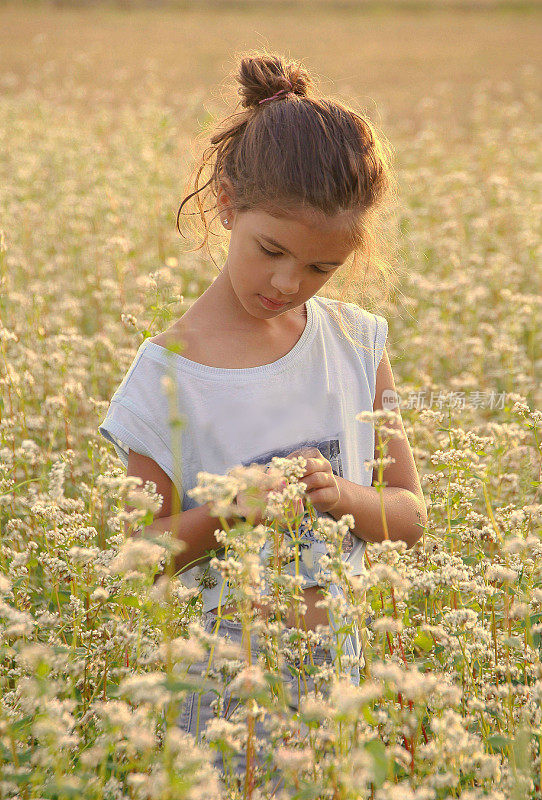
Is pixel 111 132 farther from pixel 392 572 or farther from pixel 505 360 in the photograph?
pixel 392 572

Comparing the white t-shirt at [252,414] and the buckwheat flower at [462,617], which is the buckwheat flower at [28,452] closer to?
the white t-shirt at [252,414]

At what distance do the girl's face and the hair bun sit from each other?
42 centimetres

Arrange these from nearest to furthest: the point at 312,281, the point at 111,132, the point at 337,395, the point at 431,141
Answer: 1. the point at 312,281
2. the point at 337,395
3. the point at 431,141
4. the point at 111,132

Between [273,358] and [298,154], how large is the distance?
1.92 feet

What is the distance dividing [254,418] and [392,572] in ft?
2.98

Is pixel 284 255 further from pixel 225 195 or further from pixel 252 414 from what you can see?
pixel 252 414

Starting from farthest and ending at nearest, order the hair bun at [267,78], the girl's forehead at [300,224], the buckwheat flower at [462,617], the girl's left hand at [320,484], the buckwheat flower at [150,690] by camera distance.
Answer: the hair bun at [267,78] → the girl's forehead at [300,224] → the girl's left hand at [320,484] → the buckwheat flower at [462,617] → the buckwheat flower at [150,690]

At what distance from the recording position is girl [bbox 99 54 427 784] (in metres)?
2.32

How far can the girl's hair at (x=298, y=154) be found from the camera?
233 centimetres

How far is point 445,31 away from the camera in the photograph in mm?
26969

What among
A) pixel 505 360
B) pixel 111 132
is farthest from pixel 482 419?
pixel 111 132

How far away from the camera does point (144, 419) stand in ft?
7.75

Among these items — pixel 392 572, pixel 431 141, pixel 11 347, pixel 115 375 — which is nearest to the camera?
pixel 392 572

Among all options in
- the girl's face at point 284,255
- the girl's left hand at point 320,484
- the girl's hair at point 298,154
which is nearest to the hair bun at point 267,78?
the girl's hair at point 298,154
